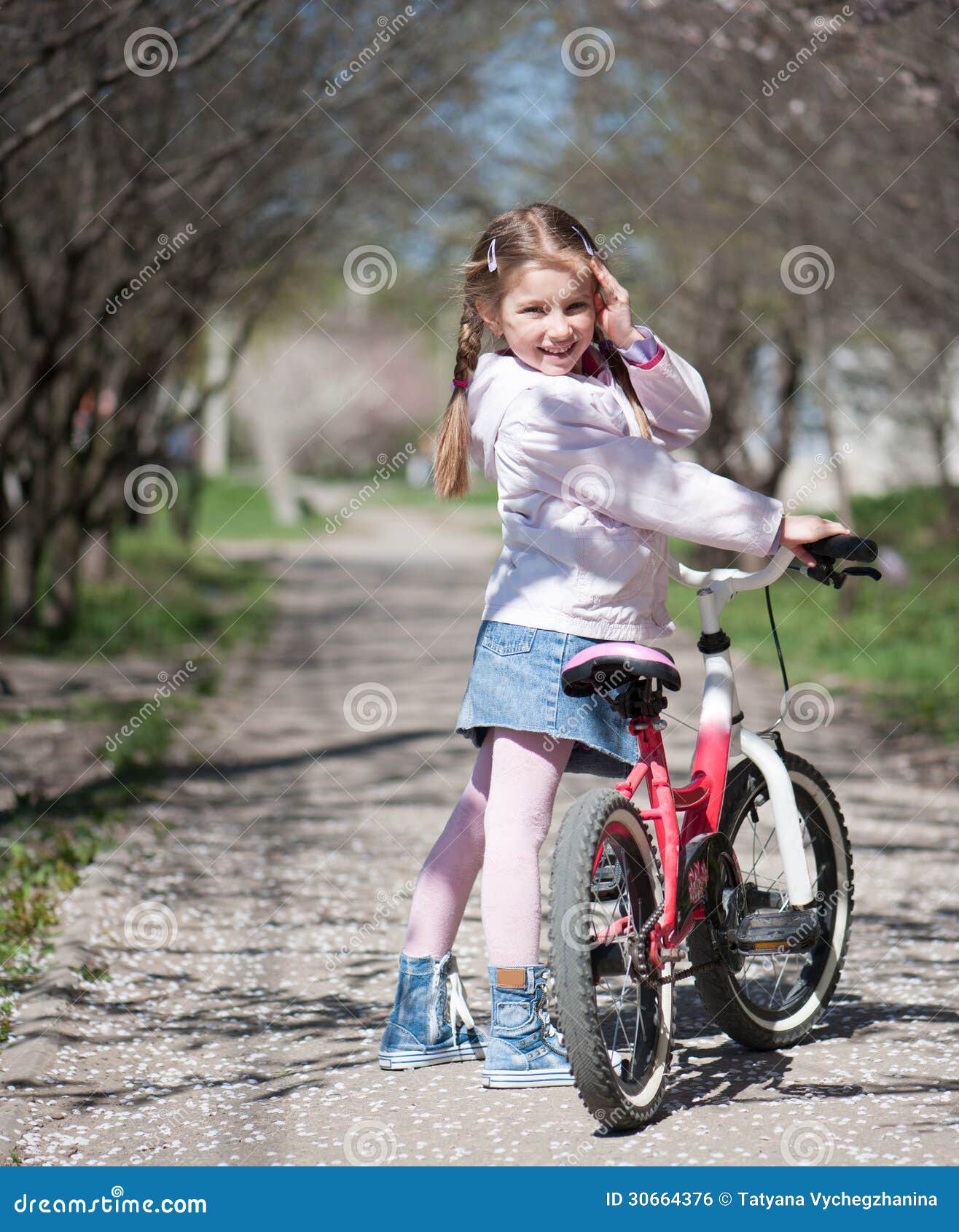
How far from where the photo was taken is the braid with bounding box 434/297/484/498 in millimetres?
3596

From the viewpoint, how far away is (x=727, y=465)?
19062 millimetres

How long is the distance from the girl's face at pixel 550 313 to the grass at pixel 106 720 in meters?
2.30

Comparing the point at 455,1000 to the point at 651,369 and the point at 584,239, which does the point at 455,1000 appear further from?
the point at 584,239

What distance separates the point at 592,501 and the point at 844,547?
53cm

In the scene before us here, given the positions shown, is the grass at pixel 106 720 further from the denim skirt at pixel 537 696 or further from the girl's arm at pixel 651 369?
the girl's arm at pixel 651 369

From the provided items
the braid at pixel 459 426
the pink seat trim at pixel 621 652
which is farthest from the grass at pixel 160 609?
the pink seat trim at pixel 621 652

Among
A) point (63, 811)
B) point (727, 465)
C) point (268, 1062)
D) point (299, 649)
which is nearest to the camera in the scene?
point (268, 1062)

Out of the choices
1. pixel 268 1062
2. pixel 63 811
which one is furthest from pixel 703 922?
pixel 63 811

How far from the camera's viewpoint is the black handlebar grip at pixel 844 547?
3373 mm

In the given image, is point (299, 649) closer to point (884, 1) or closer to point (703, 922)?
point (884, 1)

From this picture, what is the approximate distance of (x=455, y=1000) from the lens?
393cm

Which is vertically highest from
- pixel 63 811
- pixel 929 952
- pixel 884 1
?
pixel 884 1

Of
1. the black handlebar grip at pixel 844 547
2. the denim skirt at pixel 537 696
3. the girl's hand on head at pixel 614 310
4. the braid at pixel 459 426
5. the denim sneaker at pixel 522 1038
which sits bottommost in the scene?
the denim sneaker at pixel 522 1038

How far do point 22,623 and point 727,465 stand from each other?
900 centimetres
